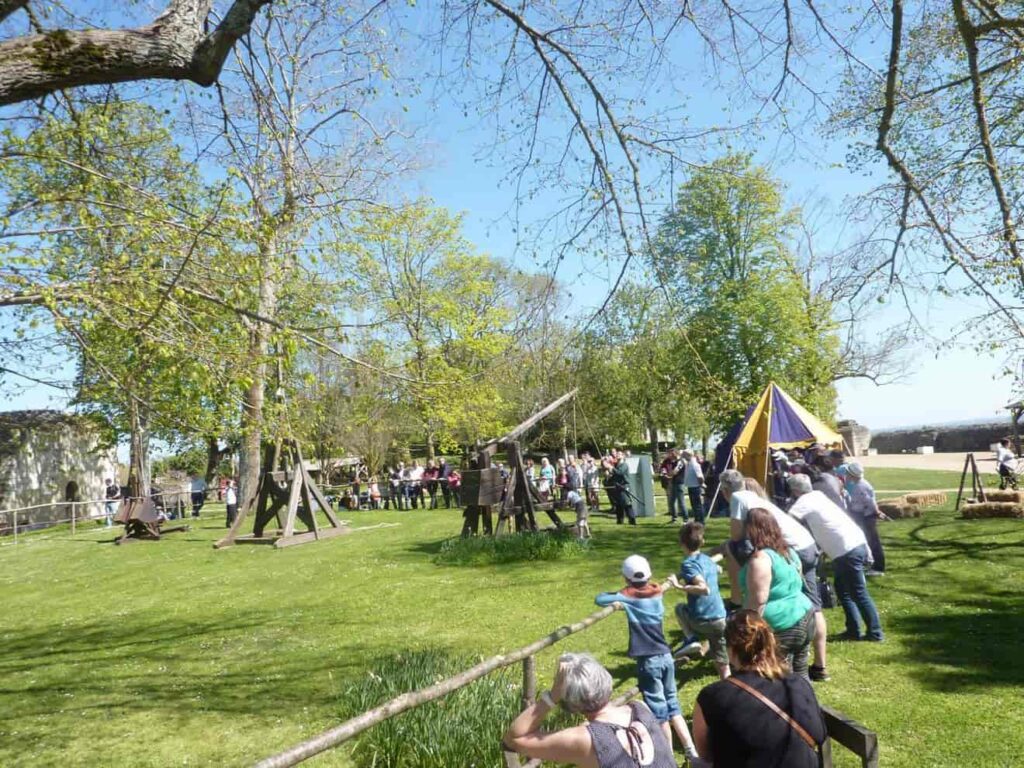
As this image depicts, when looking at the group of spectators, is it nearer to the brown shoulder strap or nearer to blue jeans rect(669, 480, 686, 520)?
blue jeans rect(669, 480, 686, 520)

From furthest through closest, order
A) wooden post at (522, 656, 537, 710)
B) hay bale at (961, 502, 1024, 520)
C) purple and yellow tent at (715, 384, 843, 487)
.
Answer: purple and yellow tent at (715, 384, 843, 487)
hay bale at (961, 502, 1024, 520)
wooden post at (522, 656, 537, 710)

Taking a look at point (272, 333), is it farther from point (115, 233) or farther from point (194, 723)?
point (194, 723)

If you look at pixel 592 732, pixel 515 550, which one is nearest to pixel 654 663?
pixel 592 732

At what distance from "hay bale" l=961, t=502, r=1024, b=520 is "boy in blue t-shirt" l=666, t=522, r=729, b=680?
1163cm

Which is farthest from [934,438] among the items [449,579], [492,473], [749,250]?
[449,579]

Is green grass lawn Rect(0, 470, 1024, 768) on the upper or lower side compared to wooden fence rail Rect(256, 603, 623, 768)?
lower

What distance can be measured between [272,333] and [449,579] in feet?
19.9

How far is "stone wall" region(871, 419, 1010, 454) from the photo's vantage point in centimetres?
3950

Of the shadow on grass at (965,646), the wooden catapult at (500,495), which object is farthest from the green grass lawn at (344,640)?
the wooden catapult at (500,495)

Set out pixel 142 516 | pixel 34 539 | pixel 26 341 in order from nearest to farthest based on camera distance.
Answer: pixel 26 341 < pixel 142 516 < pixel 34 539

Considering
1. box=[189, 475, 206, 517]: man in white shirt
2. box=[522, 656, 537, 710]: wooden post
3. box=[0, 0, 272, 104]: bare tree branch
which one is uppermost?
box=[0, 0, 272, 104]: bare tree branch

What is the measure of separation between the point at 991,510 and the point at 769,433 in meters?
4.61

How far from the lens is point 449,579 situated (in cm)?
1177

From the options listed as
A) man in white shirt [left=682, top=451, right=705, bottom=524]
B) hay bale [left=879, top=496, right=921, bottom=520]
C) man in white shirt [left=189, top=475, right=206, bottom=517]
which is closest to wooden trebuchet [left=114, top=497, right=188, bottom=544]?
→ man in white shirt [left=189, top=475, right=206, bottom=517]
